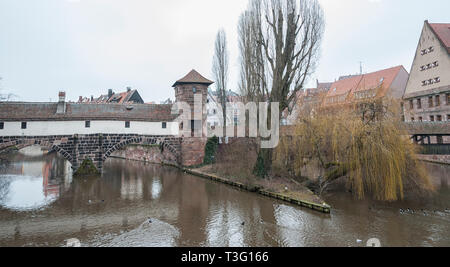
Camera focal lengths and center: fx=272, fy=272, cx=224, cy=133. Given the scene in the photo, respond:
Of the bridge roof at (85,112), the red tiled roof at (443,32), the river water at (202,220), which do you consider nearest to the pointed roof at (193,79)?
the bridge roof at (85,112)

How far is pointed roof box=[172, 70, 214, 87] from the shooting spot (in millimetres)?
20172

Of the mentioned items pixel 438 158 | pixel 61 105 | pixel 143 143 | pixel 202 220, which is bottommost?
pixel 202 220

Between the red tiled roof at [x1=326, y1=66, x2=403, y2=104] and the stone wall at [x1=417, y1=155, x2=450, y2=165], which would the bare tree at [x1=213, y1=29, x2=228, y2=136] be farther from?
the stone wall at [x1=417, y1=155, x2=450, y2=165]

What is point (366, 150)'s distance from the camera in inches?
402

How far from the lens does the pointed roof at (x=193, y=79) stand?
794 inches

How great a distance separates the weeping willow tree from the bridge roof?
428 inches

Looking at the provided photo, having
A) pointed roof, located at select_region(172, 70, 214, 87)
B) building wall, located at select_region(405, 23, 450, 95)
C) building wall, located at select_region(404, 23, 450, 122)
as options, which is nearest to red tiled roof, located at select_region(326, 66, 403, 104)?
building wall, located at select_region(405, 23, 450, 95)

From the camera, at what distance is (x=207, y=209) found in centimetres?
1045

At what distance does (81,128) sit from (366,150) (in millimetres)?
16121

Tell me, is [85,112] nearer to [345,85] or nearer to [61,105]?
[61,105]

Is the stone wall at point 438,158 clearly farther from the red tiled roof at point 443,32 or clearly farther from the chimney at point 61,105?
the chimney at point 61,105

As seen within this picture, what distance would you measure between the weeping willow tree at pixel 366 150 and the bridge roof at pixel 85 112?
1087cm

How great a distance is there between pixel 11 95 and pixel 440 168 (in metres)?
29.0

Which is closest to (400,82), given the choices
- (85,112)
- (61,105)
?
(85,112)
